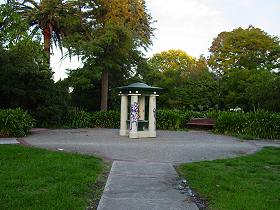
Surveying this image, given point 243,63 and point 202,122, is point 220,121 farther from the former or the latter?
point 243,63

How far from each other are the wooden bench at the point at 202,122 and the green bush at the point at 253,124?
230 cm

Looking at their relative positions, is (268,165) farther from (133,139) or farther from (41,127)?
(41,127)

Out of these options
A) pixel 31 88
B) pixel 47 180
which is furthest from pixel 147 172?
pixel 31 88

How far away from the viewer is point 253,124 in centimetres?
2198

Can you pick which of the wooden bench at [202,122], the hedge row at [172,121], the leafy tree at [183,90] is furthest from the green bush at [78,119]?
the leafy tree at [183,90]

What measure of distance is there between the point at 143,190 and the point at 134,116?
1271 cm

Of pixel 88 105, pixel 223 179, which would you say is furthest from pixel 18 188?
pixel 88 105

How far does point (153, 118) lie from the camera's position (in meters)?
20.8

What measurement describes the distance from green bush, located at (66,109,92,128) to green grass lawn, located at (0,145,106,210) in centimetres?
1626

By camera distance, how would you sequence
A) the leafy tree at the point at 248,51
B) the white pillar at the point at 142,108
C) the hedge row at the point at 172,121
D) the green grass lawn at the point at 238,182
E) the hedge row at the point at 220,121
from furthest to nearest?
the leafy tree at the point at 248,51 → the hedge row at the point at 220,121 → the white pillar at the point at 142,108 → the hedge row at the point at 172,121 → the green grass lawn at the point at 238,182

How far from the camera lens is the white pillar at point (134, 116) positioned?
19953 millimetres

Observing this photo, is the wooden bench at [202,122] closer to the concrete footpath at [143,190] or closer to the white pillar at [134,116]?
the white pillar at [134,116]

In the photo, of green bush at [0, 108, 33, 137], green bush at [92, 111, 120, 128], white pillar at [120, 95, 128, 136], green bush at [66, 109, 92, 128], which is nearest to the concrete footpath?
green bush at [0, 108, 33, 137]

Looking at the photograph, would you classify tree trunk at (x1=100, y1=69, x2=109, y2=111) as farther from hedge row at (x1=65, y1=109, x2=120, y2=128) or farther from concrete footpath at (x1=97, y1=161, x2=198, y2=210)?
concrete footpath at (x1=97, y1=161, x2=198, y2=210)
